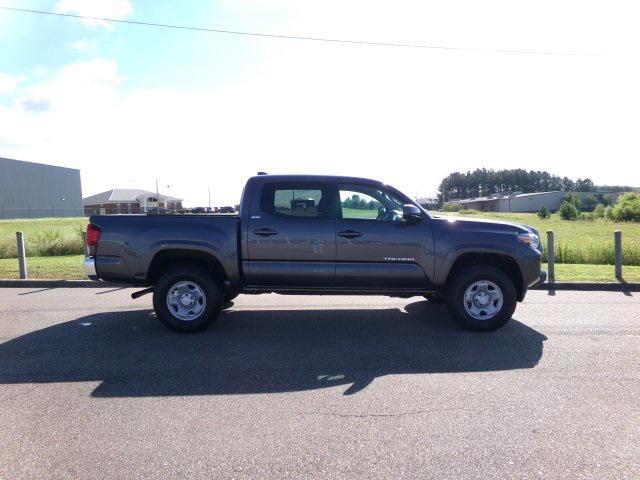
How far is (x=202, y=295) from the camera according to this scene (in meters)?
6.12

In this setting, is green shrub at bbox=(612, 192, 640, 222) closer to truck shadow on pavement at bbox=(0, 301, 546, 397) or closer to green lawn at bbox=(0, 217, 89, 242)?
green lawn at bbox=(0, 217, 89, 242)

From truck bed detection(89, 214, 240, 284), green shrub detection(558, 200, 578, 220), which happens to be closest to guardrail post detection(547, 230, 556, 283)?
truck bed detection(89, 214, 240, 284)

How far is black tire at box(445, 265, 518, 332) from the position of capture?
20.0ft

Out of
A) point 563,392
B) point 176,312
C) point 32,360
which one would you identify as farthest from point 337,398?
point 32,360

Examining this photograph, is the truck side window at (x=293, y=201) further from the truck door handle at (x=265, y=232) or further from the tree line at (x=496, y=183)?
the tree line at (x=496, y=183)

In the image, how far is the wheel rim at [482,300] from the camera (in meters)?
6.15

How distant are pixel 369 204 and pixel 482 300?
1916mm

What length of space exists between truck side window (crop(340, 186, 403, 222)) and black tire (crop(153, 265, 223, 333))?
1.93 meters

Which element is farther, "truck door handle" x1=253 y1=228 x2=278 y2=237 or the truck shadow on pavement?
"truck door handle" x1=253 y1=228 x2=278 y2=237

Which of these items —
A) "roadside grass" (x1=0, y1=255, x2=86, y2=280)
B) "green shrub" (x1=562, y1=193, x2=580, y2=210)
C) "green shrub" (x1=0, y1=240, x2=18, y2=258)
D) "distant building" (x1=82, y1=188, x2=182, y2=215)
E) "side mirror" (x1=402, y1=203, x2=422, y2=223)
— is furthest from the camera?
"distant building" (x1=82, y1=188, x2=182, y2=215)

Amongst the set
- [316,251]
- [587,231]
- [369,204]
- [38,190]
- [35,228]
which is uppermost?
[38,190]

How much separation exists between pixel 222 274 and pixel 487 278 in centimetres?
343

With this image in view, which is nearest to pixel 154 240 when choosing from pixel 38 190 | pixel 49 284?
pixel 49 284

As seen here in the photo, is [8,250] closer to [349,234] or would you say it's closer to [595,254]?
[349,234]
